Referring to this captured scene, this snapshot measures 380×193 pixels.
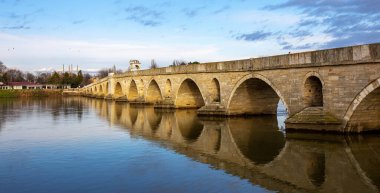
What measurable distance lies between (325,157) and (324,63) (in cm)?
473

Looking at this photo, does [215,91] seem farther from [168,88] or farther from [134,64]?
[134,64]

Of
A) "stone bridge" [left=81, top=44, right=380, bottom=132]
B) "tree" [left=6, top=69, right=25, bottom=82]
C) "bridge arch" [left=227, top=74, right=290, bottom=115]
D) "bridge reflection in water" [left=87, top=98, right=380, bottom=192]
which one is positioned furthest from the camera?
"tree" [left=6, top=69, right=25, bottom=82]

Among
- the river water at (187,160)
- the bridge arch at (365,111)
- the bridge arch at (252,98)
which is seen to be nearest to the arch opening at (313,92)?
the river water at (187,160)

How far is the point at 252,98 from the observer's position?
23.7 metres

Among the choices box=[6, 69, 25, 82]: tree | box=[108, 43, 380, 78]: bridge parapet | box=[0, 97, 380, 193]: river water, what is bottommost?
box=[0, 97, 380, 193]: river water

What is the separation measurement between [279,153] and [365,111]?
423cm

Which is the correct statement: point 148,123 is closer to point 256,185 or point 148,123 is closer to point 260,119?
point 260,119

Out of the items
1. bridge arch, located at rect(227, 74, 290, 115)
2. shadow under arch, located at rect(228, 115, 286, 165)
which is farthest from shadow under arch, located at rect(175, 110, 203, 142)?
bridge arch, located at rect(227, 74, 290, 115)

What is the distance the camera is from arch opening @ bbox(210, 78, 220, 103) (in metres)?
25.0


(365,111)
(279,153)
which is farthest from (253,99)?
(279,153)

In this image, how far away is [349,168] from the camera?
444 inches

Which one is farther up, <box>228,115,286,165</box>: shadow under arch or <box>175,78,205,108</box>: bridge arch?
<box>175,78,205,108</box>: bridge arch

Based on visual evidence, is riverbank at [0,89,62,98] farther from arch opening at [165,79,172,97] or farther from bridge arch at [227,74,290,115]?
bridge arch at [227,74,290,115]

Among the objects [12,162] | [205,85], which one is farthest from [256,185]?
[205,85]
